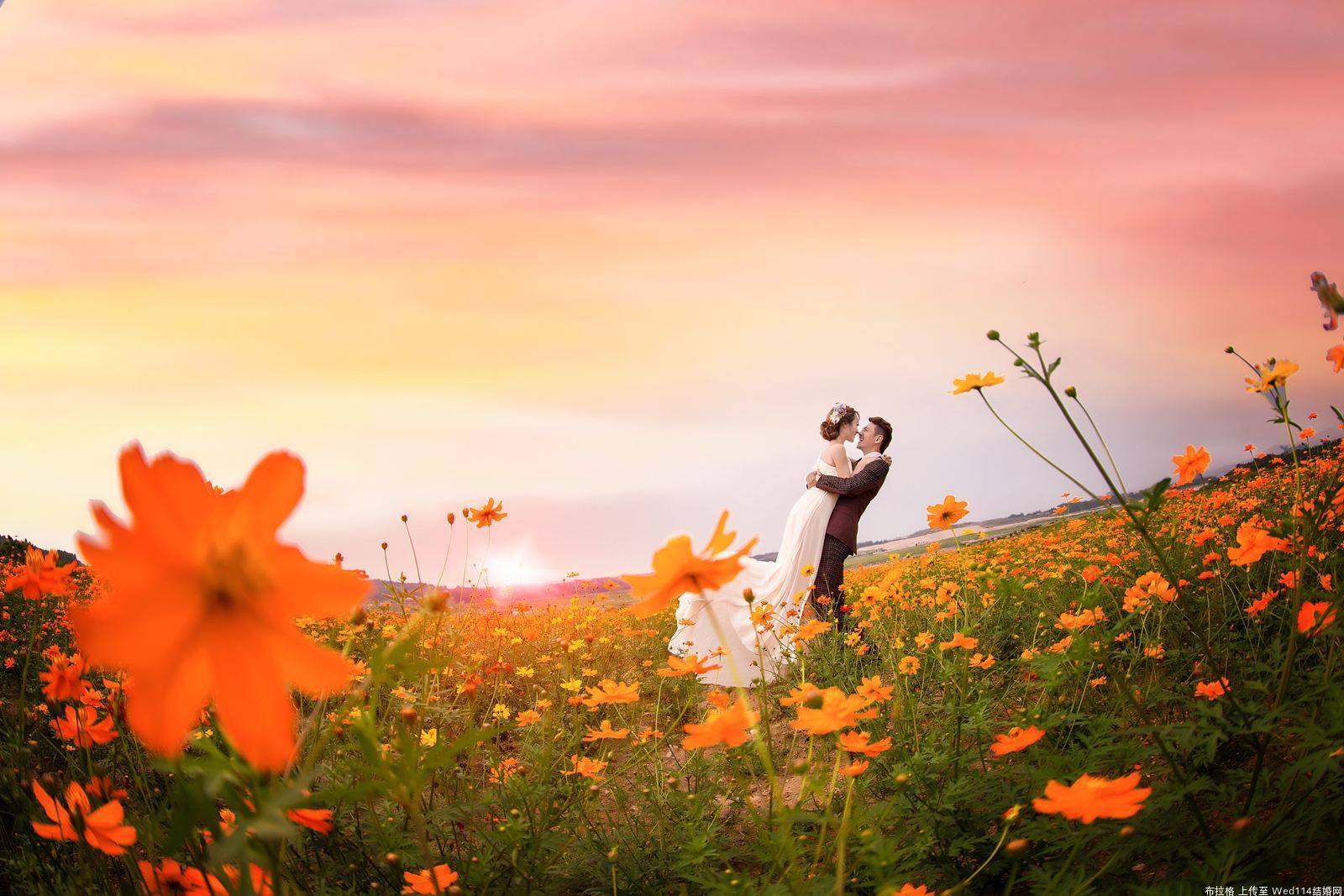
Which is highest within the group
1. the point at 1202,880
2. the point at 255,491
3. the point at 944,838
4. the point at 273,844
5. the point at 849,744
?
the point at 255,491

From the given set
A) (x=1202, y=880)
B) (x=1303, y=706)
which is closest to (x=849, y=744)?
(x=1202, y=880)

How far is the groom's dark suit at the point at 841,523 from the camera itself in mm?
5777

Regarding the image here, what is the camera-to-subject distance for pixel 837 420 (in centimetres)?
617

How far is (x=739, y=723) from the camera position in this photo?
45.1 inches

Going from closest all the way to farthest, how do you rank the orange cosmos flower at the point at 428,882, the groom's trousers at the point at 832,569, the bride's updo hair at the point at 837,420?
the orange cosmos flower at the point at 428,882, the groom's trousers at the point at 832,569, the bride's updo hair at the point at 837,420

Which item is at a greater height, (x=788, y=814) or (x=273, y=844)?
(x=273, y=844)

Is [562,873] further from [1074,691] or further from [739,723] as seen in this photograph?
[1074,691]

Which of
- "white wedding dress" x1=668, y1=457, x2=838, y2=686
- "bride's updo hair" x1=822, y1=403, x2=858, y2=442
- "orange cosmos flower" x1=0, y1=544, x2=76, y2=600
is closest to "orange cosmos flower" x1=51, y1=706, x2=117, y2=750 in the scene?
A: "orange cosmos flower" x1=0, y1=544, x2=76, y2=600

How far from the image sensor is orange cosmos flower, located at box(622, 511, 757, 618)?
3.04ft

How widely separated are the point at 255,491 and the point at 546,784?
1.82 meters

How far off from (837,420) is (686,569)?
5.41 metres

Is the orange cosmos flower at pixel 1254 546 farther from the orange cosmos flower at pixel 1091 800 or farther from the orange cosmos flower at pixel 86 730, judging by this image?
the orange cosmos flower at pixel 86 730

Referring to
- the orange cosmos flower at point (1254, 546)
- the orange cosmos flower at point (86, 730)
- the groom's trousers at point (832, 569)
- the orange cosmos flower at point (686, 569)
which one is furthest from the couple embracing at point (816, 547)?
the orange cosmos flower at point (686, 569)

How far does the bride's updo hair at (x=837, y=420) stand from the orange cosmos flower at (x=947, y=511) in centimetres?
324
